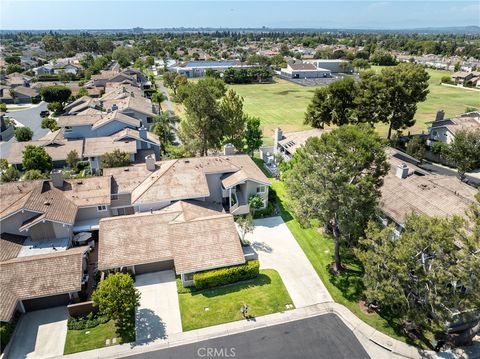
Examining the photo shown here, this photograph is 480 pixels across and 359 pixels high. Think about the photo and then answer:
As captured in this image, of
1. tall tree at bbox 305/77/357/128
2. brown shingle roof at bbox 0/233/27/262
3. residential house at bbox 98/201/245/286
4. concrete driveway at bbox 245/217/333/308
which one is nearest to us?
concrete driveway at bbox 245/217/333/308

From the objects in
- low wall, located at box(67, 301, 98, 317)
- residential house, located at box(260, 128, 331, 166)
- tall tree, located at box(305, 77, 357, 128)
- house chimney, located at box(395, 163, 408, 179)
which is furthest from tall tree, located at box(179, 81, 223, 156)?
low wall, located at box(67, 301, 98, 317)

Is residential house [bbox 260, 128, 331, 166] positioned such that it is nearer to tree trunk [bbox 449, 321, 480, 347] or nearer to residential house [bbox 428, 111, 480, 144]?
residential house [bbox 428, 111, 480, 144]

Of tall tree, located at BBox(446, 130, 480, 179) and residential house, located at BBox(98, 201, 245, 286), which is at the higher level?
tall tree, located at BBox(446, 130, 480, 179)

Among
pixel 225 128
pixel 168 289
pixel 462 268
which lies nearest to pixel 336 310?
pixel 462 268

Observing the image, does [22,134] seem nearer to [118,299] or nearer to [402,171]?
[118,299]

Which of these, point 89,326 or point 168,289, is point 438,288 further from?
point 89,326

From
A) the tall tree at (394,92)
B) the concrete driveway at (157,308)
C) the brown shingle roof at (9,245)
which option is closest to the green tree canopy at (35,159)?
the brown shingle roof at (9,245)

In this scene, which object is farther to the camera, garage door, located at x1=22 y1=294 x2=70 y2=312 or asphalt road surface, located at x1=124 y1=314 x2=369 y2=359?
garage door, located at x1=22 y1=294 x2=70 y2=312
